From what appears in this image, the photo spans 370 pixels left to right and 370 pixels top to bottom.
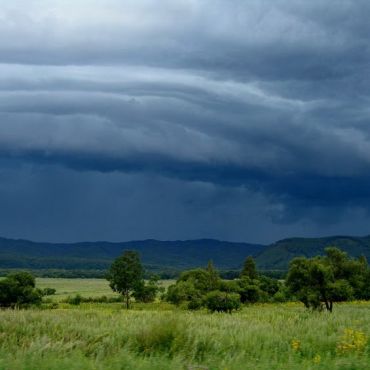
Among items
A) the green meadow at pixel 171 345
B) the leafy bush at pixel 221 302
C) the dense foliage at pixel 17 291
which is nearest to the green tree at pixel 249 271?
the leafy bush at pixel 221 302

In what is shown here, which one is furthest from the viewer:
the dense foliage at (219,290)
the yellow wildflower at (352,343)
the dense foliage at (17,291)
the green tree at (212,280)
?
the green tree at (212,280)

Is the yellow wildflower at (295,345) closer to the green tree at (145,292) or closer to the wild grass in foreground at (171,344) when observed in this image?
the wild grass in foreground at (171,344)

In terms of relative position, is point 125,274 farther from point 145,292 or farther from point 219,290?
point 219,290

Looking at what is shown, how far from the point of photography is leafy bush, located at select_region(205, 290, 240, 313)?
8244 centimetres

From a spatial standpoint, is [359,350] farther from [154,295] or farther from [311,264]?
[154,295]

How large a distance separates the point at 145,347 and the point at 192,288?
259 feet

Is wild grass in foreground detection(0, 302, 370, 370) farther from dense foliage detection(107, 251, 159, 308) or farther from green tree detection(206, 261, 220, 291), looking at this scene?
dense foliage detection(107, 251, 159, 308)

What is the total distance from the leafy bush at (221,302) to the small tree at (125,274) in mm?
25797

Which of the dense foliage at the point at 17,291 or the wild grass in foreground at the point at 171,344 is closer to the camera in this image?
the wild grass in foreground at the point at 171,344

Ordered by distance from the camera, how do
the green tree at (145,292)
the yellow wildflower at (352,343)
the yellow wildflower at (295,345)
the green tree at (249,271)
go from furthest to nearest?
the green tree at (249,271) < the green tree at (145,292) < the yellow wildflower at (295,345) < the yellow wildflower at (352,343)

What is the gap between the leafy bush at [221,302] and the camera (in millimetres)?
82438

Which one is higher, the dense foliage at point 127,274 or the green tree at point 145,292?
the dense foliage at point 127,274

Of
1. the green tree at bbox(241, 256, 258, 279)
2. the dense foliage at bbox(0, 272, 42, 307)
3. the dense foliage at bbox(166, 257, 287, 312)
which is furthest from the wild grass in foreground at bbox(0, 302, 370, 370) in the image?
the green tree at bbox(241, 256, 258, 279)

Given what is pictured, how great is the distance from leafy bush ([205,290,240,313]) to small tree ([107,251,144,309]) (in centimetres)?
2580
